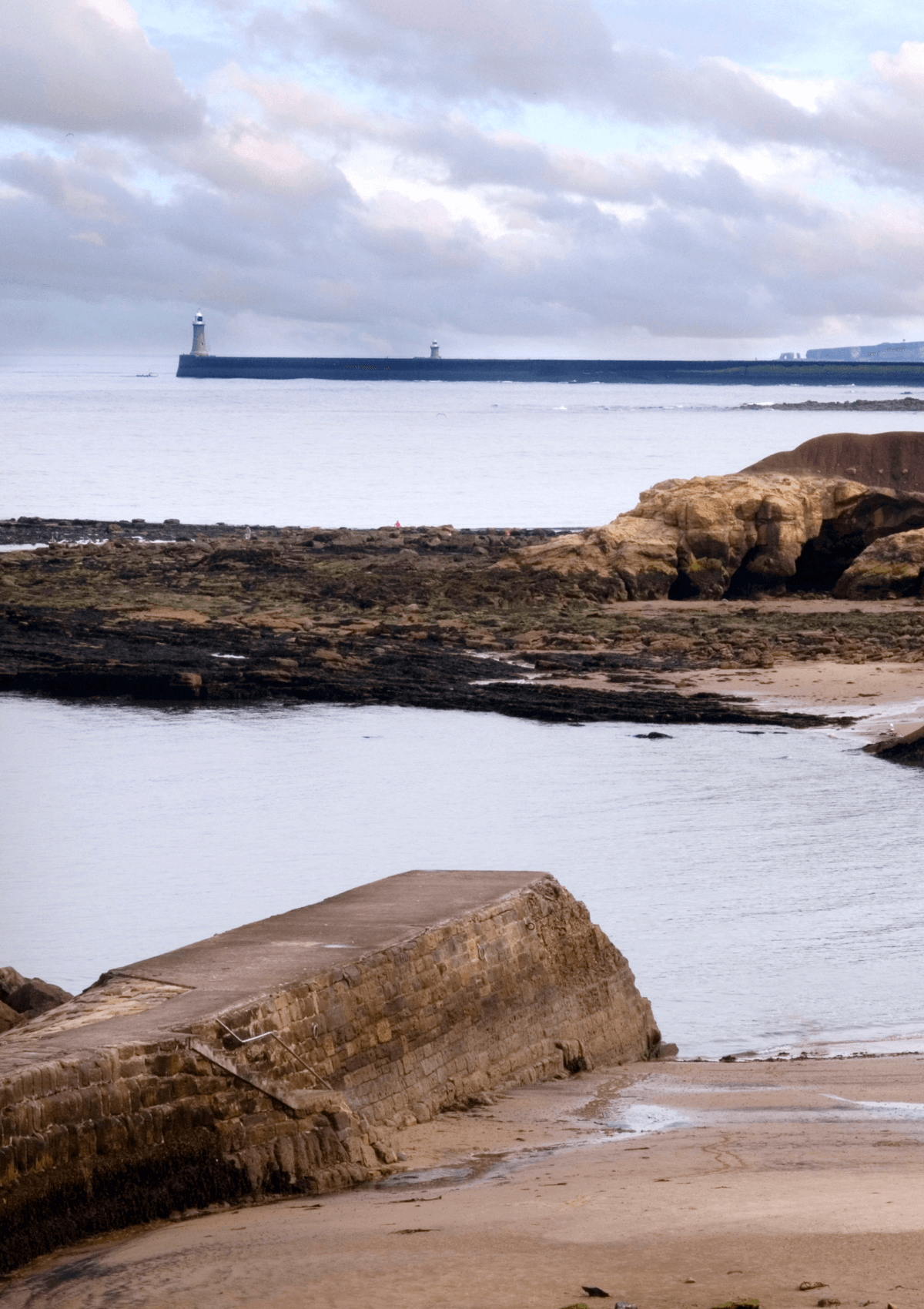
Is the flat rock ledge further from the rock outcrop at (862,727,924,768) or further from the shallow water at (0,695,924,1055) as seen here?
the rock outcrop at (862,727,924,768)

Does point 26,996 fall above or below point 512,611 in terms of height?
below

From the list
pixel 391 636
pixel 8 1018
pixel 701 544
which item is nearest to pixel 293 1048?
pixel 8 1018

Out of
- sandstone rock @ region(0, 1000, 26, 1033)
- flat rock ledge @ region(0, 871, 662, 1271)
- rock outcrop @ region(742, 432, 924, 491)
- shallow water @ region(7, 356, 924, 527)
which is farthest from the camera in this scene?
shallow water @ region(7, 356, 924, 527)

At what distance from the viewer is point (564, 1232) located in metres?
6.16

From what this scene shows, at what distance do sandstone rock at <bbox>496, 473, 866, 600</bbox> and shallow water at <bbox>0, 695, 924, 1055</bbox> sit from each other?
12.3 m

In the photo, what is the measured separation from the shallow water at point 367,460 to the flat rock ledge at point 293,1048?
150ft

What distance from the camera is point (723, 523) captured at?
36469 mm

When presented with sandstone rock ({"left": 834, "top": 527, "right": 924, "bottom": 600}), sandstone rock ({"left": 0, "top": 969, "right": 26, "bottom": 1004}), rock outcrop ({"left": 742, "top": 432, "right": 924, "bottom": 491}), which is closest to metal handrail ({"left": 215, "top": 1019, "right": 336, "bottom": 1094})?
sandstone rock ({"left": 0, "top": 969, "right": 26, "bottom": 1004})

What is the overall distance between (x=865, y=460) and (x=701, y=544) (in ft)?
21.7

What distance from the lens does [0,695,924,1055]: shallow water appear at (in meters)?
13.4

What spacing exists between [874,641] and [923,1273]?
82.3 feet

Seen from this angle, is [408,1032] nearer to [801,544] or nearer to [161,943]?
[161,943]

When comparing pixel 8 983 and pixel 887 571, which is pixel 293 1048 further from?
pixel 887 571

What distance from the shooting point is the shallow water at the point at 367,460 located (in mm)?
62750
